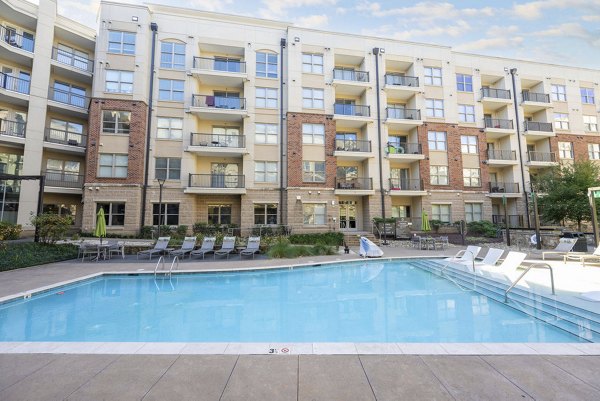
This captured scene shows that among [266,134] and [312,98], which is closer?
[266,134]

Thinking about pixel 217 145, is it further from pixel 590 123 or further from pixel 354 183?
pixel 590 123

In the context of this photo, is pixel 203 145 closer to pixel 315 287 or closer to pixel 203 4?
pixel 203 4

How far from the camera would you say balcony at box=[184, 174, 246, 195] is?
63.8 feet

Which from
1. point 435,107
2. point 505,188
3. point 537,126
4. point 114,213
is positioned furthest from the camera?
point 537,126

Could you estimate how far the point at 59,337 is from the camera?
5188mm

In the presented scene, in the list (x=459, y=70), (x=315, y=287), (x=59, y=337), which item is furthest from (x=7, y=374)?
(x=459, y=70)

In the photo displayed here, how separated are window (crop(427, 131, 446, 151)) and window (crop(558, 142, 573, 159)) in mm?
12090

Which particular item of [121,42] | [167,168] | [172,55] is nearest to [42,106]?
[121,42]

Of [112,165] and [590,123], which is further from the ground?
[590,123]

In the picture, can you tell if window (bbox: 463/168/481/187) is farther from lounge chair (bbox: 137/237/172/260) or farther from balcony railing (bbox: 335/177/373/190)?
lounge chair (bbox: 137/237/172/260)

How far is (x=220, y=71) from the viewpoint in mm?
20562

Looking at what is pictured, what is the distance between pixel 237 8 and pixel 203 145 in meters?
11.2

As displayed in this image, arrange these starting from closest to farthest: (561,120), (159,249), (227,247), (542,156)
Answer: (159,249)
(227,247)
(542,156)
(561,120)

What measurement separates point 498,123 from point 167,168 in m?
28.8
